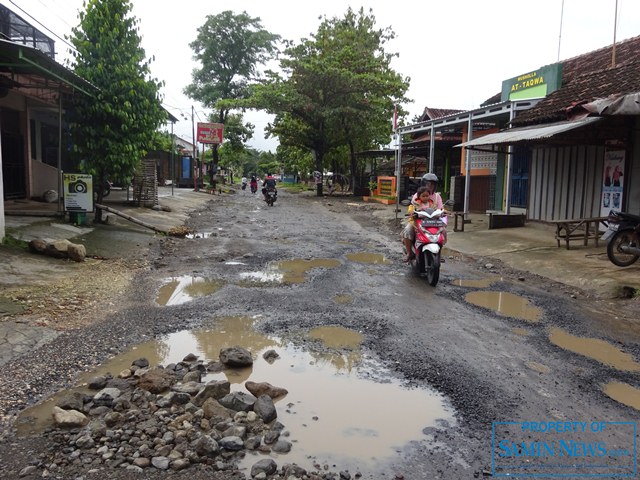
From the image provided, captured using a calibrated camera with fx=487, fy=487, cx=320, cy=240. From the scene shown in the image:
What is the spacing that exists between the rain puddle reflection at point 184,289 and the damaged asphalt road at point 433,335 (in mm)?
148

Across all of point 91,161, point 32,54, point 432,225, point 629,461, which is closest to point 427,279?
point 432,225

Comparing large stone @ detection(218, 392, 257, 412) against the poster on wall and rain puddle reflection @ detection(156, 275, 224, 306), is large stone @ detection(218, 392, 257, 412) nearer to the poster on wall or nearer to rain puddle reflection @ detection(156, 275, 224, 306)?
rain puddle reflection @ detection(156, 275, 224, 306)

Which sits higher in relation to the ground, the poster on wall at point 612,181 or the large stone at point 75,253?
the poster on wall at point 612,181

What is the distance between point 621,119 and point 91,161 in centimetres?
1136

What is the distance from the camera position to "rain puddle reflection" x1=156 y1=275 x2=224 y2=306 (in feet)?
20.3

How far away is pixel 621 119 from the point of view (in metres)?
9.79

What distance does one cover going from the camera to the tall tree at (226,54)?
39.2 m

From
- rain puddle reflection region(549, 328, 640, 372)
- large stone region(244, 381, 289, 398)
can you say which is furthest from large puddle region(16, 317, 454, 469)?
rain puddle reflection region(549, 328, 640, 372)

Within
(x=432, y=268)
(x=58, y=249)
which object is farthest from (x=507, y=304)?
(x=58, y=249)

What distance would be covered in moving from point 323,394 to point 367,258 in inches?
229

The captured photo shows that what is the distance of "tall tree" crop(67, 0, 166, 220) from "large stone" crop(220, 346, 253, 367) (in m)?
8.28

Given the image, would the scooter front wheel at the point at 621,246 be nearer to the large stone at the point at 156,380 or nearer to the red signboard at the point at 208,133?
the large stone at the point at 156,380

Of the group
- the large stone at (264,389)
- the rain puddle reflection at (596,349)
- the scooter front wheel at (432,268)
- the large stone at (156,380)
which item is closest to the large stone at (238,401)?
the large stone at (264,389)

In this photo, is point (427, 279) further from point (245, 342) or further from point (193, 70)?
point (193, 70)
